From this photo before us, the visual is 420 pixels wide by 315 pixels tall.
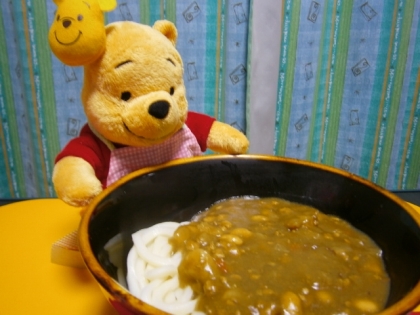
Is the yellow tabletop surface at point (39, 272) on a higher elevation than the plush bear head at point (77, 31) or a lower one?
lower

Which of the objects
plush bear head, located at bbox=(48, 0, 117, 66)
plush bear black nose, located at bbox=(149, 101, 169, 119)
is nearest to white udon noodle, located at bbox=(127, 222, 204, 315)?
plush bear black nose, located at bbox=(149, 101, 169, 119)

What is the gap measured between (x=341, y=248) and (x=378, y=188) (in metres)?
0.14

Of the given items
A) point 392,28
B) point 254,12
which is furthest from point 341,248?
point 392,28

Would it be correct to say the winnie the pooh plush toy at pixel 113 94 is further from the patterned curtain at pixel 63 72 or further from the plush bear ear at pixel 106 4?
the patterned curtain at pixel 63 72

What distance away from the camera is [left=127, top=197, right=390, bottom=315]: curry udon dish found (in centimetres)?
61

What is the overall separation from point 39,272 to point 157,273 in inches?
9.7

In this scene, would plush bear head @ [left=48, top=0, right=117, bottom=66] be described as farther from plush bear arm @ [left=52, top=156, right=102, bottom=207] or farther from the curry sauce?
the curry sauce

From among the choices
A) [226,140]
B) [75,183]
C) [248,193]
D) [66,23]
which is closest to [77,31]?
[66,23]

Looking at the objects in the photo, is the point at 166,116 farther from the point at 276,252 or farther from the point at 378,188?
the point at 378,188

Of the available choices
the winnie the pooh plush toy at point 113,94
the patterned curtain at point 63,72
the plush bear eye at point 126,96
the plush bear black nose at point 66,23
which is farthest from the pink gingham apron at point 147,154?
the patterned curtain at point 63,72

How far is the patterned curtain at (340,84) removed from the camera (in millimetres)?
1498

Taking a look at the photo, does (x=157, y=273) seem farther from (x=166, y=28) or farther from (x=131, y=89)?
(x=166, y=28)

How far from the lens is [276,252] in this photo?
74cm

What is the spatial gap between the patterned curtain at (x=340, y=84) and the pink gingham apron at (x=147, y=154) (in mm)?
671
